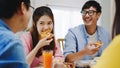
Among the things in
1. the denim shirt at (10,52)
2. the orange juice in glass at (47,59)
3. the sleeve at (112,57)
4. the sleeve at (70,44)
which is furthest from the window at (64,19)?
the sleeve at (112,57)

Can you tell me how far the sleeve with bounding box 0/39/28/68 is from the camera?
0.99 m

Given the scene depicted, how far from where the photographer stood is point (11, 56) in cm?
100

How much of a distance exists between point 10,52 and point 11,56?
0.02m

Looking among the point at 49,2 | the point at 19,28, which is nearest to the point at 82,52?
the point at 19,28

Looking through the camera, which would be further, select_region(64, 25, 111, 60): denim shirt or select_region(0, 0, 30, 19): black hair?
select_region(64, 25, 111, 60): denim shirt

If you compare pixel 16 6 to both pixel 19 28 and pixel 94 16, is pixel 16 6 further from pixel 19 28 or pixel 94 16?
pixel 94 16

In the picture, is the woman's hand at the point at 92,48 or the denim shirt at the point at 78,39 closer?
the woman's hand at the point at 92,48

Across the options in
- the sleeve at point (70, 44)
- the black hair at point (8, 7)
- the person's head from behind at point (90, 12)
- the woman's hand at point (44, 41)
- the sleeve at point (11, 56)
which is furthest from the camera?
the person's head from behind at point (90, 12)

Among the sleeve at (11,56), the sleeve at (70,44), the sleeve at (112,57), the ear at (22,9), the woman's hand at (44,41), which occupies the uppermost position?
the ear at (22,9)

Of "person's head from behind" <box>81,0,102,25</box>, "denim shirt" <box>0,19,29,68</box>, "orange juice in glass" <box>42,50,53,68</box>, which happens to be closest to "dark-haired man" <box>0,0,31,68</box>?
"denim shirt" <box>0,19,29,68</box>

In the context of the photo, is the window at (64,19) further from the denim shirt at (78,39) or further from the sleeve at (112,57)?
the sleeve at (112,57)

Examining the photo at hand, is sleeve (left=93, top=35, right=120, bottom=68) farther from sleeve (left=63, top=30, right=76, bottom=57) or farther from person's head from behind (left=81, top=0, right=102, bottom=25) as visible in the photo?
person's head from behind (left=81, top=0, right=102, bottom=25)

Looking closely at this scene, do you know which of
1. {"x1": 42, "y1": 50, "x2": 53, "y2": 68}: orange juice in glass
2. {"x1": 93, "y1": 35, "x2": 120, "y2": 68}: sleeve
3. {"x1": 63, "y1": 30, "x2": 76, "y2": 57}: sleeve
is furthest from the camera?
{"x1": 63, "y1": 30, "x2": 76, "y2": 57}: sleeve

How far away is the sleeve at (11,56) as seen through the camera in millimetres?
994
